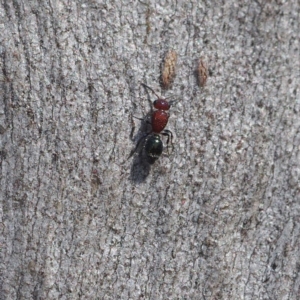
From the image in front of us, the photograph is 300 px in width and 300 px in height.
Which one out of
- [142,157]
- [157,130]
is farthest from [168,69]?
[142,157]

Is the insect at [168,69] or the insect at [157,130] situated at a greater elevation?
the insect at [168,69]

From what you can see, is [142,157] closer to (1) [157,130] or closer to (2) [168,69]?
(1) [157,130]

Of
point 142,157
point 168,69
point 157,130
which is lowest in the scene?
point 142,157

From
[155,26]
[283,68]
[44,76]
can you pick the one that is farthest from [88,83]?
Answer: [283,68]

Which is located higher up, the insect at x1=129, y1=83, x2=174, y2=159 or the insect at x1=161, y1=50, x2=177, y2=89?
the insect at x1=161, y1=50, x2=177, y2=89
